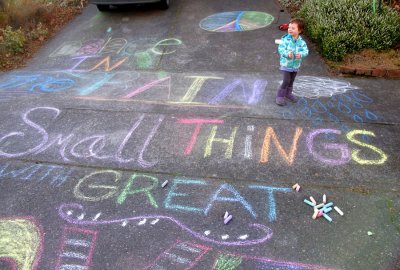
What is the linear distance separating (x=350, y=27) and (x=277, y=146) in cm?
325

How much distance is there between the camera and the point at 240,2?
806 cm

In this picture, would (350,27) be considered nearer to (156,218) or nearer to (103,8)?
(156,218)

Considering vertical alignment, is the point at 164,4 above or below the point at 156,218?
above

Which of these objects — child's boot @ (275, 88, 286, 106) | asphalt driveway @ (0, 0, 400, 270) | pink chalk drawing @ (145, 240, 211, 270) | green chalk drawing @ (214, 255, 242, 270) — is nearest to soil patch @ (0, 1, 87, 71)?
asphalt driveway @ (0, 0, 400, 270)

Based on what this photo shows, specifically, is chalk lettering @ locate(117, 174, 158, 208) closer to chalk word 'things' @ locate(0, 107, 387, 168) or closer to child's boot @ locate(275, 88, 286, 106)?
chalk word 'things' @ locate(0, 107, 387, 168)

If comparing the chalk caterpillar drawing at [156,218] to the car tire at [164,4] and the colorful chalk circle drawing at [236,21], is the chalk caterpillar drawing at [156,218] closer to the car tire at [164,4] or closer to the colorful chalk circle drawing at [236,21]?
the colorful chalk circle drawing at [236,21]

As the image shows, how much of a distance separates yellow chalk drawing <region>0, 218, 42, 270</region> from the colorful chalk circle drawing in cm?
529

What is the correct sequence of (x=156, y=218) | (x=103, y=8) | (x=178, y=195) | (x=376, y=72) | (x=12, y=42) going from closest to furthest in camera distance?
(x=156, y=218), (x=178, y=195), (x=376, y=72), (x=12, y=42), (x=103, y=8)

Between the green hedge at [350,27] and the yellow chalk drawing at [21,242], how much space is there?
16.3 ft

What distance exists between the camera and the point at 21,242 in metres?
2.96

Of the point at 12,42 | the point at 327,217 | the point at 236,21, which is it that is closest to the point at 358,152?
the point at 327,217

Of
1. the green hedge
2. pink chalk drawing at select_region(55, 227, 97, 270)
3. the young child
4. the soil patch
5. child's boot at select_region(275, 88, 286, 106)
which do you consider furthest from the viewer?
the soil patch

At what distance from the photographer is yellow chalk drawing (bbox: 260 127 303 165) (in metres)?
3.72

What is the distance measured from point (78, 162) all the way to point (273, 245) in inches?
91.8
